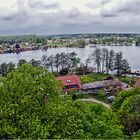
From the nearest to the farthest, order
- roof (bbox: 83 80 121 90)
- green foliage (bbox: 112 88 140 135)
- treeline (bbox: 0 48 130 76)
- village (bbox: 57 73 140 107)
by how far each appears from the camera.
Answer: green foliage (bbox: 112 88 140 135), village (bbox: 57 73 140 107), roof (bbox: 83 80 121 90), treeline (bbox: 0 48 130 76)

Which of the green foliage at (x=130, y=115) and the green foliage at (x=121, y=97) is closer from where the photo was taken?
the green foliage at (x=130, y=115)

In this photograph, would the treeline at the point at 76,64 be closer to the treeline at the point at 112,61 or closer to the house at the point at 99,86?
the treeline at the point at 112,61

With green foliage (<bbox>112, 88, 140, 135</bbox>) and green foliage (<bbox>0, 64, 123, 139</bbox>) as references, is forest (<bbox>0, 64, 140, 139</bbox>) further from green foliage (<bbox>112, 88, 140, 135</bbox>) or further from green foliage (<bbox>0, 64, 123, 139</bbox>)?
green foliage (<bbox>112, 88, 140, 135</bbox>)

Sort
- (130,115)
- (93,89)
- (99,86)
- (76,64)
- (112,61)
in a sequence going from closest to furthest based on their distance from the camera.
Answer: (130,115)
(93,89)
(99,86)
(76,64)
(112,61)

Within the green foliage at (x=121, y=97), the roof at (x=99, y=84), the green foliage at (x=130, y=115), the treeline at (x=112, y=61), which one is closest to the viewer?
the green foliage at (x=130, y=115)

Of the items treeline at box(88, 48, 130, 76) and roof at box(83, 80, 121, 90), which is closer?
roof at box(83, 80, 121, 90)

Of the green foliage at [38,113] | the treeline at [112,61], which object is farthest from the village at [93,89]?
the green foliage at [38,113]

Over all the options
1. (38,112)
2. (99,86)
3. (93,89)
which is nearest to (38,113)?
(38,112)

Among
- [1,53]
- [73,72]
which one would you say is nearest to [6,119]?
[73,72]

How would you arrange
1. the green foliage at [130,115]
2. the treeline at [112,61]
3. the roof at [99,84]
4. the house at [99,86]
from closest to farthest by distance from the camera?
1. the green foliage at [130,115]
2. the house at [99,86]
3. the roof at [99,84]
4. the treeline at [112,61]

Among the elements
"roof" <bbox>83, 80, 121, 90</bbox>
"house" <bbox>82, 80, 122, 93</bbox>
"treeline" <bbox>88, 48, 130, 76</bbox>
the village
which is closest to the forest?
the village

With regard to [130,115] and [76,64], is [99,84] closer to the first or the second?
[76,64]
